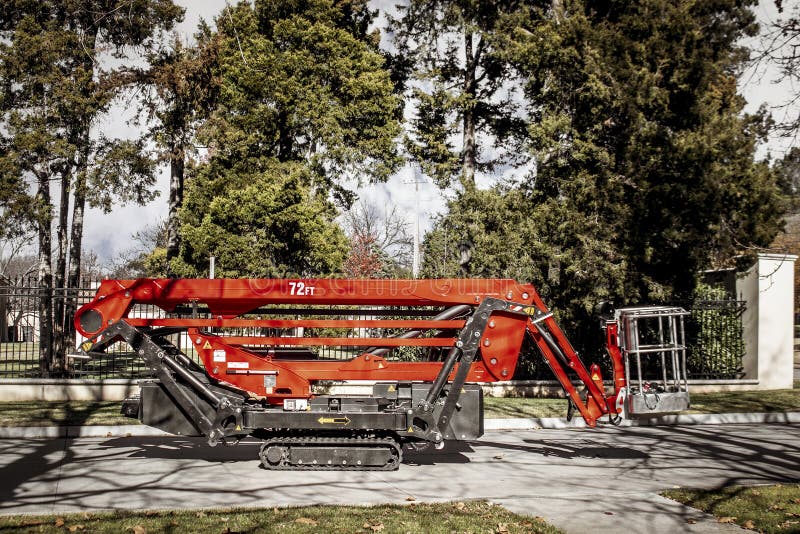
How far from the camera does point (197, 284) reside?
898 centimetres

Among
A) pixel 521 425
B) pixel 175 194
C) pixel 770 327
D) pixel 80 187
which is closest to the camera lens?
pixel 521 425

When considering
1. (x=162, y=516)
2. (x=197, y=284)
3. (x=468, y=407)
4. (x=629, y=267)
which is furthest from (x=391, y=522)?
(x=629, y=267)

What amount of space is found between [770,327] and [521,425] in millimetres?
8933

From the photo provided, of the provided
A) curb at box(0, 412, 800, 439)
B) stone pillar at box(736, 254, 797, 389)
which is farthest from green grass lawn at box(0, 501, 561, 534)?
stone pillar at box(736, 254, 797, 389)

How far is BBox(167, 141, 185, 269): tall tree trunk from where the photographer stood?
26.7 metres

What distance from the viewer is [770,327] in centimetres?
1842

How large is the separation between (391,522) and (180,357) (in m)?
4.21

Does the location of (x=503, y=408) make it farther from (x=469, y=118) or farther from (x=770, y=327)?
(x=469, y=118)

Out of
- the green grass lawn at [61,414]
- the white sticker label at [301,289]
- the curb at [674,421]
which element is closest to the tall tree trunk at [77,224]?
the green grass lawn at [61,414]

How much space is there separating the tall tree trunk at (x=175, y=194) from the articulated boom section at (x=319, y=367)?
18.3 metres

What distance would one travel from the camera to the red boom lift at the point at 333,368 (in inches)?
348

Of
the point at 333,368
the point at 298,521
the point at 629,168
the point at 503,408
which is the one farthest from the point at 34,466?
the point at 629,168

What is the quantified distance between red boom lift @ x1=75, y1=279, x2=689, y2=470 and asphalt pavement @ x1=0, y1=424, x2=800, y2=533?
1.60 feet

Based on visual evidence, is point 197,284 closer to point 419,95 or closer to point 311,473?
point 311,473
